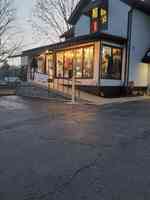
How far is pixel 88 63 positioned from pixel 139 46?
4.67 m

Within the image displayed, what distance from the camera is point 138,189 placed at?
2.78 metres

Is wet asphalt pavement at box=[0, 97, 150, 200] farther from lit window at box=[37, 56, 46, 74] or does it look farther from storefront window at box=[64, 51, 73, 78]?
lit window at box=[37, 56, 46, 74]

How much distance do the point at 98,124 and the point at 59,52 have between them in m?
12.2

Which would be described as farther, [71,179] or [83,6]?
[83,6]

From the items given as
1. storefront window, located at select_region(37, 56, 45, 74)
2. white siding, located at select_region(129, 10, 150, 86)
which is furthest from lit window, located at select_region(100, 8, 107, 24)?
storefront window, located at select_region(37, 56, 45, 74)

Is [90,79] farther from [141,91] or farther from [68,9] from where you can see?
[68,9]

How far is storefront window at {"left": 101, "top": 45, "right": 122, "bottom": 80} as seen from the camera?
14.3 metres

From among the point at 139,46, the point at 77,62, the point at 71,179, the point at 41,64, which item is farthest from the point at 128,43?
the point at 71,179

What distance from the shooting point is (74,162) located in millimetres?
3678

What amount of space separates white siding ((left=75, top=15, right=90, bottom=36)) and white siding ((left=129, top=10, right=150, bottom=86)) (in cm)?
443

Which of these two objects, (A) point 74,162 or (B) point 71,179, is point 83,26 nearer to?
(A) point 74,162

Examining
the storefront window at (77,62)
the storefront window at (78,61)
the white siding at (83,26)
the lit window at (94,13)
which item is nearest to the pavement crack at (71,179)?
the storefront window at (77,62)

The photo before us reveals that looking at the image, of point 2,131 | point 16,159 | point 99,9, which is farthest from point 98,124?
point 99,9

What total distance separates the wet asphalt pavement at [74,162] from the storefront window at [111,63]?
332 inches
